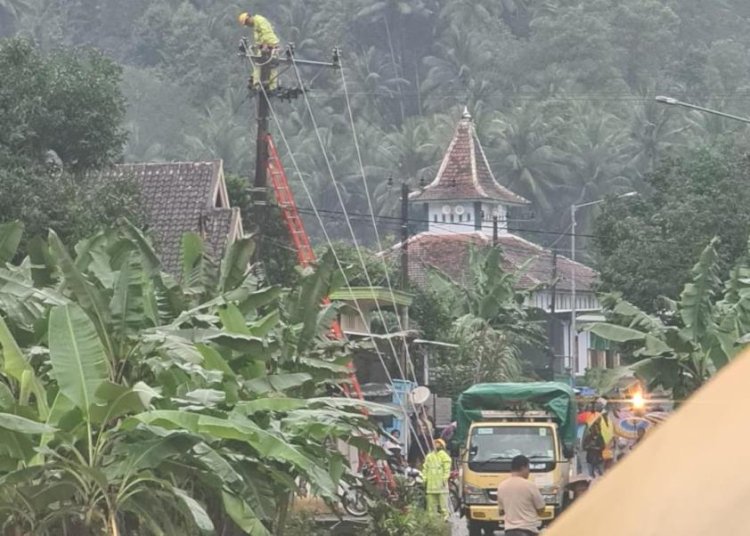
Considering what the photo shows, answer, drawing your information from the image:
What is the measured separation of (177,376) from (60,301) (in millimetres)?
1069

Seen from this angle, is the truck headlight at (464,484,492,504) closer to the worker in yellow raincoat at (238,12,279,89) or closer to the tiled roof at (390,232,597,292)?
the worker in yellow raincoat at (238,12,279,89)

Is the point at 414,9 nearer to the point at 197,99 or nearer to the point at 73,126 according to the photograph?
the point at 197,99

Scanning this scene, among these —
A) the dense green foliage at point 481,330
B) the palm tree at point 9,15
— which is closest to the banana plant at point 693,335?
the dense green foliage at point 481,330

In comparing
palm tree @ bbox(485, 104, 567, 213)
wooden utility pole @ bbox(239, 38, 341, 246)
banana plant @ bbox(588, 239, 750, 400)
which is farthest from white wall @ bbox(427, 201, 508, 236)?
banana plant @ bbox(588, 239, 750, 400)

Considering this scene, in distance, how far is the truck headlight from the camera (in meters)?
22.8

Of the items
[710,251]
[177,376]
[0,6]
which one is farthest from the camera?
[0,6]

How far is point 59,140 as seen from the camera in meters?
26.3

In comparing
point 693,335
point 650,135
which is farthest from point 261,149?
point 650,135

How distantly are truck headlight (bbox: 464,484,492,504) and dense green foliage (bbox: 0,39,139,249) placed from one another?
22.7ft

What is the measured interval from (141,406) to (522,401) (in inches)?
693

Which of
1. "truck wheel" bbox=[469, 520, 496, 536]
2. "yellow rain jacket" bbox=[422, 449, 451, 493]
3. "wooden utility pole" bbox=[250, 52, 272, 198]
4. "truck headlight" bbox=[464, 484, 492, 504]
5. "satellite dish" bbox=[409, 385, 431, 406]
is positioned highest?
"wooden utility pole" bbox=[250, 52, 272, 198]

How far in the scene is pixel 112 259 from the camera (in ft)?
45.0

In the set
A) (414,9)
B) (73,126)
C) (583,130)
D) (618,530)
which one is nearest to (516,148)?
(583,130)

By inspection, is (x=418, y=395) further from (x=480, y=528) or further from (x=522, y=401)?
(x=480, y=528)
